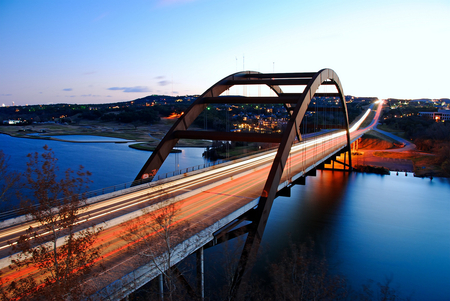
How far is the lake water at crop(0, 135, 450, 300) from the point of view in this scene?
18497 millimetres

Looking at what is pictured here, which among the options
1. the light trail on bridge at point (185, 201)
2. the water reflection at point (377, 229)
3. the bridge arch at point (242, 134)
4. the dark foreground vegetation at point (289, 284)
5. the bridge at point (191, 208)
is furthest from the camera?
the water reflection at point (377, 229)

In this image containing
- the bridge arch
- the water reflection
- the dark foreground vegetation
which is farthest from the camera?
the water reflection

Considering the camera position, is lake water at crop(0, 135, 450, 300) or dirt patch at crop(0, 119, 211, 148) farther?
dirt patch at crop(0, 119, 211, 148)

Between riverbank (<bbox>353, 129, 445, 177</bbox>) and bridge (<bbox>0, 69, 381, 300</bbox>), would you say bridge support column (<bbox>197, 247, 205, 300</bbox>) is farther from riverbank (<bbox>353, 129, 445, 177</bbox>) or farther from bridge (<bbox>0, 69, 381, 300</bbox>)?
Answer: riverbank (<bbox>353, 129, 445, 177</bbox>)

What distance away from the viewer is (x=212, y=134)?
19.5 m

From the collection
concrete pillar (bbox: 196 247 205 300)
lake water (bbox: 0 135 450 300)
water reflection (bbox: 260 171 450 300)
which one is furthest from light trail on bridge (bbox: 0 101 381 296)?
water reflection (bbox: 260 171 450 300)

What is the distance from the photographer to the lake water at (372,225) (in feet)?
60.7

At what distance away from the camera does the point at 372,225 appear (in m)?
26.8

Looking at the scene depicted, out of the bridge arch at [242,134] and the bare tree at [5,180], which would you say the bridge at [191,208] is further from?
the bare tree at [5,180]

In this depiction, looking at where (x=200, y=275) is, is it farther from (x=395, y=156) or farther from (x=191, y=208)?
(x=395, y=156)

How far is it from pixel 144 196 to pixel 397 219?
953 inches

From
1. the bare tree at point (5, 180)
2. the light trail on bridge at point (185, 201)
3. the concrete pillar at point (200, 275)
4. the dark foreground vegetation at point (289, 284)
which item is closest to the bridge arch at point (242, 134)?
the light trail on bridge at point (185, 201)

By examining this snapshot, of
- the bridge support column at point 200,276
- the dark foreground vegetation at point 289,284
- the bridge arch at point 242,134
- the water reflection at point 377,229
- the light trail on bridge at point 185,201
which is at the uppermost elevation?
the bridge arch at point 242,134

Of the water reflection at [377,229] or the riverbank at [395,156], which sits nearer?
the water reflection at [377,229]
